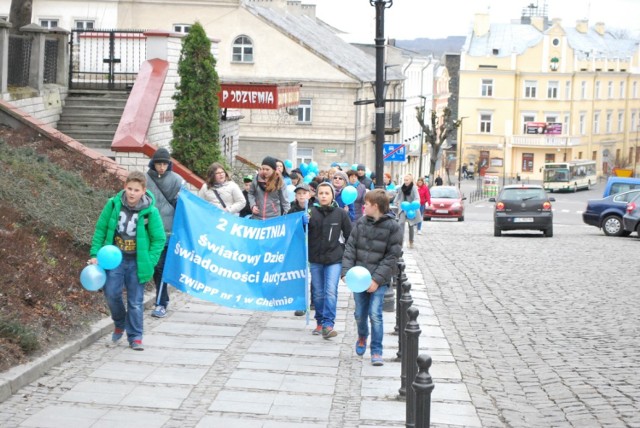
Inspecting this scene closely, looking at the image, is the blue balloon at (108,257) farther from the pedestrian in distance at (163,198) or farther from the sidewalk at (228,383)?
the pedestrian in distance at (163,198)

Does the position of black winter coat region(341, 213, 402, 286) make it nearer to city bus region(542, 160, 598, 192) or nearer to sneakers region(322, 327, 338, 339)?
sneakers region(322, 327, 338, 339)

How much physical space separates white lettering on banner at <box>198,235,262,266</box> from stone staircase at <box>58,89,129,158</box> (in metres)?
8.13

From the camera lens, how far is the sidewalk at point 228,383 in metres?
8.59

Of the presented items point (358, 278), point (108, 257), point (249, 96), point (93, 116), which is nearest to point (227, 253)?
point (108, 257)

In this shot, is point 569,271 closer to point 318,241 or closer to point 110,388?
point 318,241

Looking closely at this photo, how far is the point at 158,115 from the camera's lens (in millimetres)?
21203

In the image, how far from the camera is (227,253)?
1264cm

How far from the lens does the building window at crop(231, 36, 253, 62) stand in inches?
2338

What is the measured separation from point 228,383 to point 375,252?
1.89 metres

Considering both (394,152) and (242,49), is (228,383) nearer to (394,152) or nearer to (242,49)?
(394,152)

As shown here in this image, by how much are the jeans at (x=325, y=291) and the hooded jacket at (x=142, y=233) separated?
197 centimetres

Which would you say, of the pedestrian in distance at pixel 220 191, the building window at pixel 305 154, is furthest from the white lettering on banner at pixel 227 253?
the building window at pixel 305 154

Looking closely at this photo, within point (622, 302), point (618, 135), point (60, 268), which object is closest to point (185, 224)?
point (60, 268)

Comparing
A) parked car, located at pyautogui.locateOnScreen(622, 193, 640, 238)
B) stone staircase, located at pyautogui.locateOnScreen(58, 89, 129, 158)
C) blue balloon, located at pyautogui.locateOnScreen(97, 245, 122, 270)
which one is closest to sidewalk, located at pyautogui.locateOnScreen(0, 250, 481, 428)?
blue balloon, located at pyautogui.locateOnScreen(97, 245, 122, 270)
